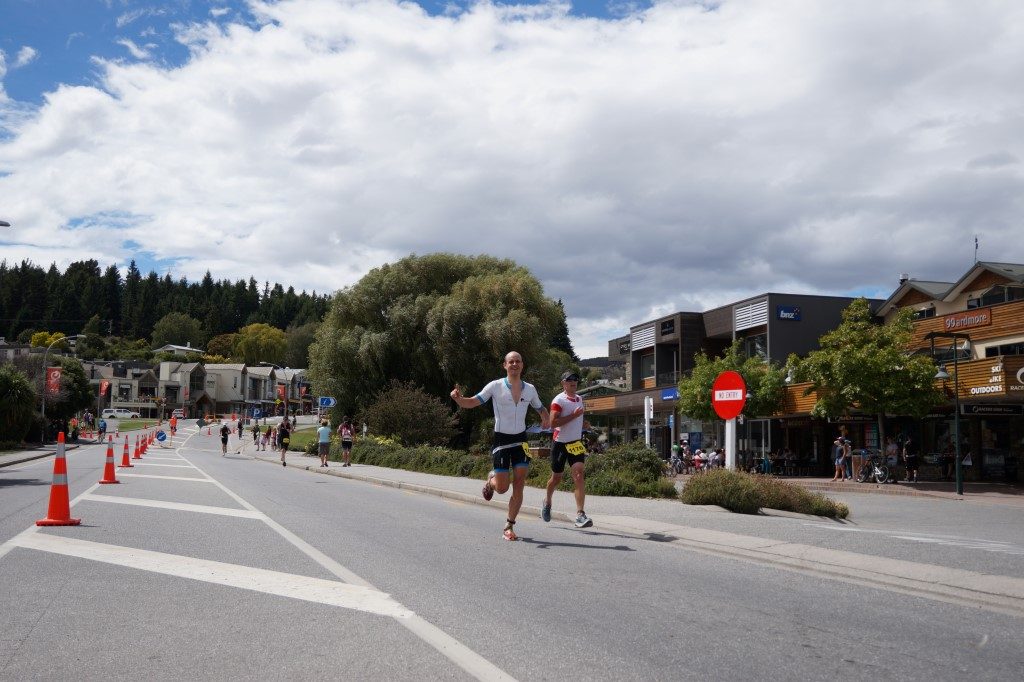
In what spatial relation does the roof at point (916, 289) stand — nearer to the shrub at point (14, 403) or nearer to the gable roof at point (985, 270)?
the gable roof at point (985, 270)

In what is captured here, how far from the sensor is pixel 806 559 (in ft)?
27.5

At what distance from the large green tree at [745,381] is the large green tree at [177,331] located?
458 feet

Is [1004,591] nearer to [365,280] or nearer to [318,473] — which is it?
[318,473]

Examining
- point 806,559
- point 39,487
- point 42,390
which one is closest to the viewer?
point 806,559

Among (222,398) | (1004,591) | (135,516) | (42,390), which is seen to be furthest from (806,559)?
(222,398)

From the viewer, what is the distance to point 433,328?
41406mm

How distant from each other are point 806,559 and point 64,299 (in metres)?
162

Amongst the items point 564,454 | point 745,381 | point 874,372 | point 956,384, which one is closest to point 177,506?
point 564,454

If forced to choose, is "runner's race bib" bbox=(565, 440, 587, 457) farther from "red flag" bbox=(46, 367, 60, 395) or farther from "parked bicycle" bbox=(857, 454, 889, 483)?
"red flag" bbox=(46, 367, 60, 395)

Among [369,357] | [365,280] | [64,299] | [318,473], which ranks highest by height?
[64,299]

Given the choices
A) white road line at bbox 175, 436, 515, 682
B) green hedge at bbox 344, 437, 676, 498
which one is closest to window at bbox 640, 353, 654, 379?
green hedge at bbox 344, 437, 676, 498

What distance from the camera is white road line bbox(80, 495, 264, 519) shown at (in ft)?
40.0

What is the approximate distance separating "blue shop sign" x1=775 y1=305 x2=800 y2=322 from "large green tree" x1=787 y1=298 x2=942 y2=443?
11.9 m

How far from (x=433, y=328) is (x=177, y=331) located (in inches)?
5385
